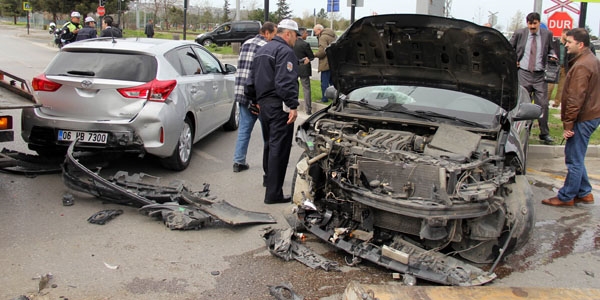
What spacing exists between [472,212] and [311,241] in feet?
4.98

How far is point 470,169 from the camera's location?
4.00m

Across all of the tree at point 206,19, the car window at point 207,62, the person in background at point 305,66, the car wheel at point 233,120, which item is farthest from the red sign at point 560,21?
the tree at point 206,19

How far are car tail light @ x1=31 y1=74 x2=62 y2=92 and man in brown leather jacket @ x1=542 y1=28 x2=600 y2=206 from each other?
5813 millimetres

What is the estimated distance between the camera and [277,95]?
5.65 m

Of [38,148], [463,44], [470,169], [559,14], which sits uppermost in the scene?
[559,14]

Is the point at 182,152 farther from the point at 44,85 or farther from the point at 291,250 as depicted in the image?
the point at 291,250

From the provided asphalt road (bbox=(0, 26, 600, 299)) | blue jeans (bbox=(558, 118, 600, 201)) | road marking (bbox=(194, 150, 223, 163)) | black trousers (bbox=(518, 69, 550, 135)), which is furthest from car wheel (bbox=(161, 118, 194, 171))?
black trousers (bbox=(518, 69, 550, 135))

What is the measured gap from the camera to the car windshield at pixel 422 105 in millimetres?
5230

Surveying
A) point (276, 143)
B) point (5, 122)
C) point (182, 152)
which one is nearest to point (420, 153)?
point (276, 143)

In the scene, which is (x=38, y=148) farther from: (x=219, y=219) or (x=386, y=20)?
(x=386, y=20)

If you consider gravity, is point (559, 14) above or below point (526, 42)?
above

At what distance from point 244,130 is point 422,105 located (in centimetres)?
240

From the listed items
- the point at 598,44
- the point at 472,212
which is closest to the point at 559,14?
the point at 472,212

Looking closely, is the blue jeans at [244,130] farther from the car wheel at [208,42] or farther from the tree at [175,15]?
the tree at [175,15]
